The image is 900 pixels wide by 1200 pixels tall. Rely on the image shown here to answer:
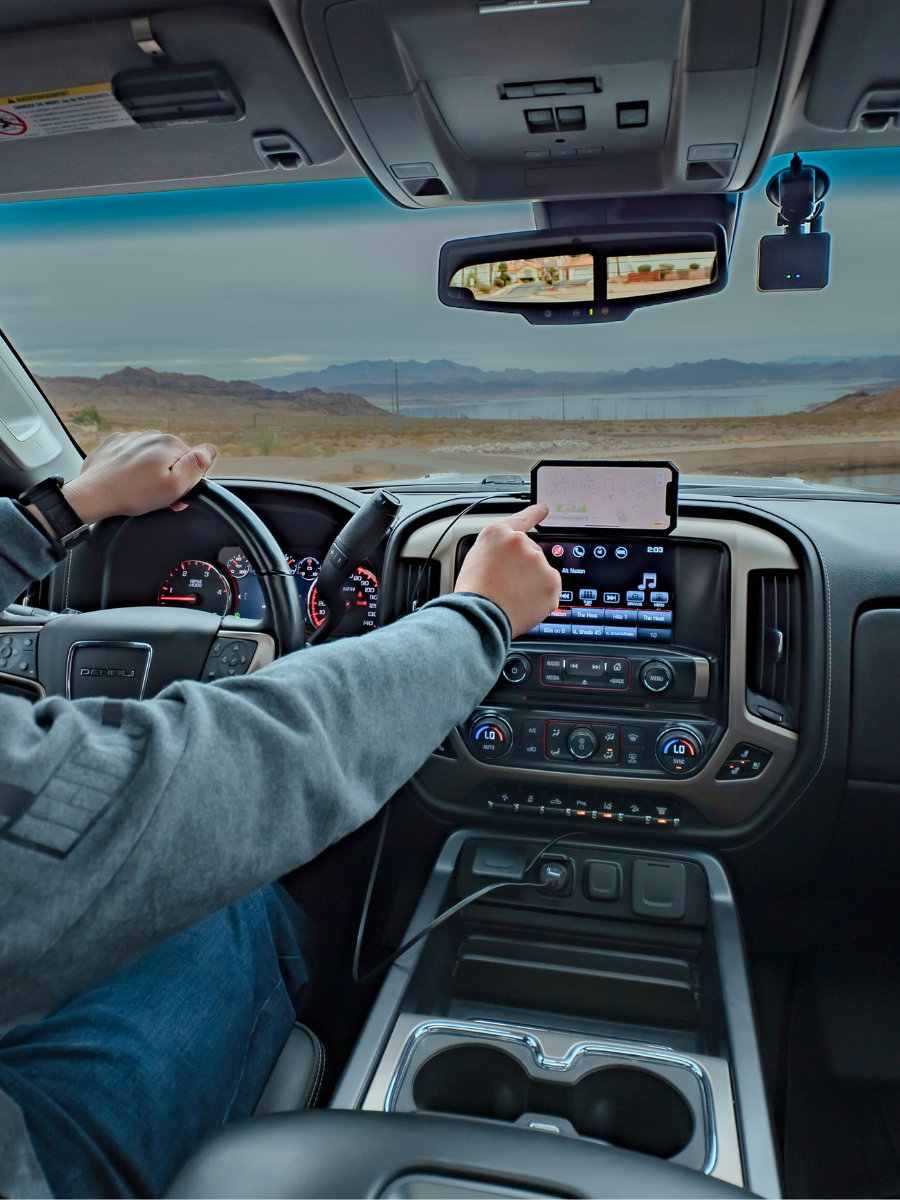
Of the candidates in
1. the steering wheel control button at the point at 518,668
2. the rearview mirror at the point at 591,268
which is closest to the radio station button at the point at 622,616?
the steering wheel control button at the point at 518,668

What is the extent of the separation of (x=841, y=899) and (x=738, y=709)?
712 millimetres

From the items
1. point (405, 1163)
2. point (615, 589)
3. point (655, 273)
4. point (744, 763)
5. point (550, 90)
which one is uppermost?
point (550, 90)

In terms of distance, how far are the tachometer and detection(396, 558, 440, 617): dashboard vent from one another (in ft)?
1.70

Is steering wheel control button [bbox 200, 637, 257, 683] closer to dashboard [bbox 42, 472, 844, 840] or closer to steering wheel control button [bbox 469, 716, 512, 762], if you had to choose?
dashboard [bbox 42, 472, 844, 840]

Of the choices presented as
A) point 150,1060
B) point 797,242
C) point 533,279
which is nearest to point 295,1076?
point 150,1060

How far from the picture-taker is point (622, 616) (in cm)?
229

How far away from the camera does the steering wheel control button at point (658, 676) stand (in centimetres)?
223

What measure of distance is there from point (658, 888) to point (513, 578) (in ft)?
4.80

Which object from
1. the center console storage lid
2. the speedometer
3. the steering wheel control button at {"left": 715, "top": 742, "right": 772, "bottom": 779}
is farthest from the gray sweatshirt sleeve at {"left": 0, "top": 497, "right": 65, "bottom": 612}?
the steering wheel control button at {"left": 715, "top": 742, "right": 772, "bottom": 779}

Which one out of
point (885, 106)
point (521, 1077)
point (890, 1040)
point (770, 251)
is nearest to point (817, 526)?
point (770, 251)

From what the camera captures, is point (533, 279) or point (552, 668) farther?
point (552, 668)

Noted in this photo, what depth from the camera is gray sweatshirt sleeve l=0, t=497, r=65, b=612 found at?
139cm

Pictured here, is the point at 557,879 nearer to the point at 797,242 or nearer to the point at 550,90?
the point at 797,242

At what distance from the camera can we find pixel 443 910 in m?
2.23
